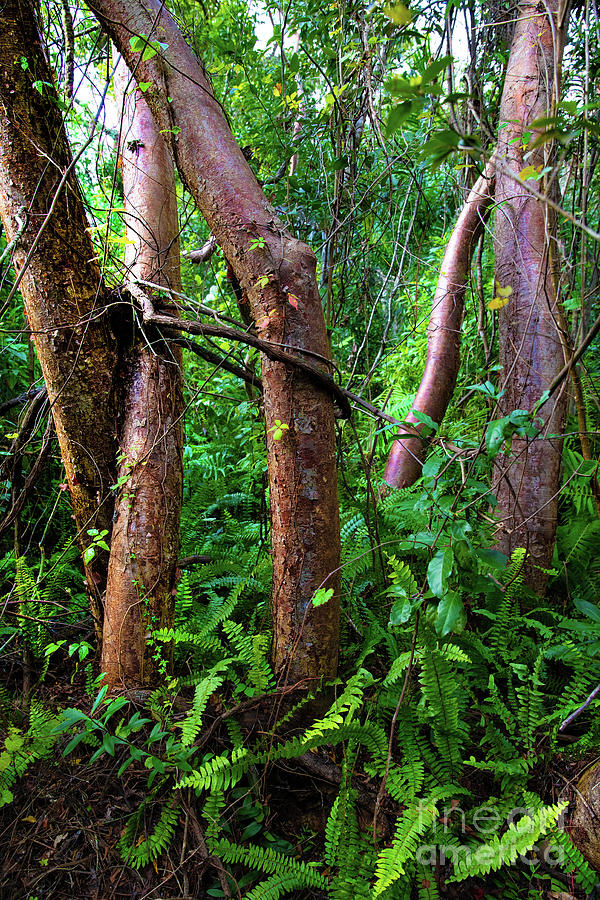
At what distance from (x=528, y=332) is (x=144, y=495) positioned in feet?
7.02

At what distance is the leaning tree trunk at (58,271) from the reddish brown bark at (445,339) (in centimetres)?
196

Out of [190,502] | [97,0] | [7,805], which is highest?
[97,0]

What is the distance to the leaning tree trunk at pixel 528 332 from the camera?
255 cm

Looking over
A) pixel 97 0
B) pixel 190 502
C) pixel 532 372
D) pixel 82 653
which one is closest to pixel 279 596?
pixel 82 653

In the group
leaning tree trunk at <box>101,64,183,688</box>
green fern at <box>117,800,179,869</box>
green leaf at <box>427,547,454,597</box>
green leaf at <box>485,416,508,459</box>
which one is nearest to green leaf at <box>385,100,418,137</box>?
green leaf at <box>485,416,508,459</box>

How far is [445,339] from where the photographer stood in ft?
11.1

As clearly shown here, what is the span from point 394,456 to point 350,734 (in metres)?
2.00

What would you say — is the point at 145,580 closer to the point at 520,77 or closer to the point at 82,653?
the point at 82,653

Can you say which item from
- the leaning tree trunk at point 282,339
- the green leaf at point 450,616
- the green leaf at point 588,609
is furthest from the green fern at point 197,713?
the green leaf at point 588,609

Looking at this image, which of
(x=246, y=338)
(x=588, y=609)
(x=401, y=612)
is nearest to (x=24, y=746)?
(x=401, y=612)

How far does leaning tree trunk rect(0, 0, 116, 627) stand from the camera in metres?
1.90

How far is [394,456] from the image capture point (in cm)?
339

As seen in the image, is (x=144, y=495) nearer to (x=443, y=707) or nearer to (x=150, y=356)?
(x=150, y=356)

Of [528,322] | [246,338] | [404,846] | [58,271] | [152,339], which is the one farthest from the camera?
[528,322]
